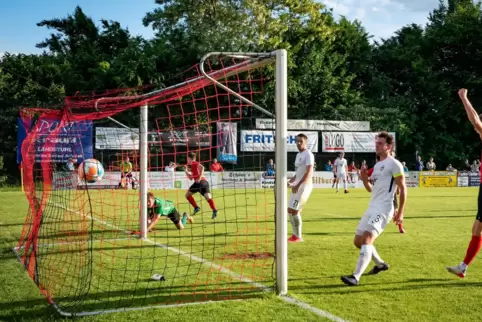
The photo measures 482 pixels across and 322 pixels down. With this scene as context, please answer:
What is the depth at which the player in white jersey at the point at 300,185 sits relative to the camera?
9.16 m

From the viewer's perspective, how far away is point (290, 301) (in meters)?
5.36

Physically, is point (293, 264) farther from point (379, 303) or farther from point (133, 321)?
point (133, 321)

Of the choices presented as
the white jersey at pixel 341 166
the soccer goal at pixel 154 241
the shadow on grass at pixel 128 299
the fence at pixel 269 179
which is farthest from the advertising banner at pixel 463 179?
the shadow on grass at pixel 128 299

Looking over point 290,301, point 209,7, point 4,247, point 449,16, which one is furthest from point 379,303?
point 449,16

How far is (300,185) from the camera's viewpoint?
30.3 feet

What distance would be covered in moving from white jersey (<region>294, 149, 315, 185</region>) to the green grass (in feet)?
4.14

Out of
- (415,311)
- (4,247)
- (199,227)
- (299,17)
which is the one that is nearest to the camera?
(415,311)

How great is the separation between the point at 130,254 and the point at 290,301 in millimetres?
3644

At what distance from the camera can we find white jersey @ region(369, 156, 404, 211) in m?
6.16

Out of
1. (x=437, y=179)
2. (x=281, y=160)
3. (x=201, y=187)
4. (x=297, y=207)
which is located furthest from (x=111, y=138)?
(x=281, y=160)

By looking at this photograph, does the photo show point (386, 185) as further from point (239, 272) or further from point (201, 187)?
point (201, 187)

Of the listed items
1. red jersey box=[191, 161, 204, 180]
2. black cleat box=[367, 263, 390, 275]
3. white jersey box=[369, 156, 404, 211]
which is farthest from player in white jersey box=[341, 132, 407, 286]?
red jersey box=[191, 161, 204, 180]

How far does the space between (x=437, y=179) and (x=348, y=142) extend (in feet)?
20.3

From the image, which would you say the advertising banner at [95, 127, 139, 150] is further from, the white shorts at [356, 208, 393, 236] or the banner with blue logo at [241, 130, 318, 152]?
the white shorts at [356, 208, 393, 236]
